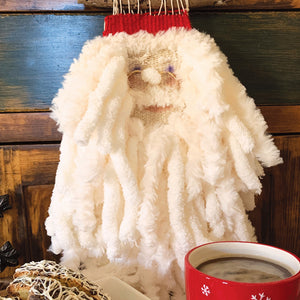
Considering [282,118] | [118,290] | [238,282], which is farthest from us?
[282,118]

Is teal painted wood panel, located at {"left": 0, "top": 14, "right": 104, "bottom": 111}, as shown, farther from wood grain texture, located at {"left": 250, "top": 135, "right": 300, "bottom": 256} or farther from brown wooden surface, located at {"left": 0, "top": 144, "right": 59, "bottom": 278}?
wood grain texture, located at {"left": 250, "top": 135, "right": 300, "bottom": 256}

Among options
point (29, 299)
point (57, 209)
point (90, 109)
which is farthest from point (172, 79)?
point (29, 299)

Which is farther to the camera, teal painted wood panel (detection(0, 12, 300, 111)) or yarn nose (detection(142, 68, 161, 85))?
teal painted wood panel (detection(0, 12, 300, 111))

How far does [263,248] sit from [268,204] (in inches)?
15.6

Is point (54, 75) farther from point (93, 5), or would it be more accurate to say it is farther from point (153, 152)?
point (153, 152)

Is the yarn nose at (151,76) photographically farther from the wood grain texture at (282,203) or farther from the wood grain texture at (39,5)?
the wood grain texture at (282,203)

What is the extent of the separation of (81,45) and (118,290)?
1.67 ft

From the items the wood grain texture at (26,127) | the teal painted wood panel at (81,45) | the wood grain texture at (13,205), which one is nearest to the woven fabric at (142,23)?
the teal painted wood panel at (81,45)

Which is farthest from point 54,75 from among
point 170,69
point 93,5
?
point 170,69

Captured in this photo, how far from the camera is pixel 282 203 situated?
851 mm


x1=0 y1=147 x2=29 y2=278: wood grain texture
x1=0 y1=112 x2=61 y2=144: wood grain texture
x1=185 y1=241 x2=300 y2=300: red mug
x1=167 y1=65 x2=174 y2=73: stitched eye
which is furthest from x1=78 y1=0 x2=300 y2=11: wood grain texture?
x1=185 y1=241 x2=300 y2=300: red mug

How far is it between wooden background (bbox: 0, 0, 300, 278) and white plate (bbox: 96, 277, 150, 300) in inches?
11.4

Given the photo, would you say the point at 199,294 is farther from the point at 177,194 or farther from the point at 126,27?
the point at 126,27

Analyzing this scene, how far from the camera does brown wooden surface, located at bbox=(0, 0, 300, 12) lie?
0.72 m
